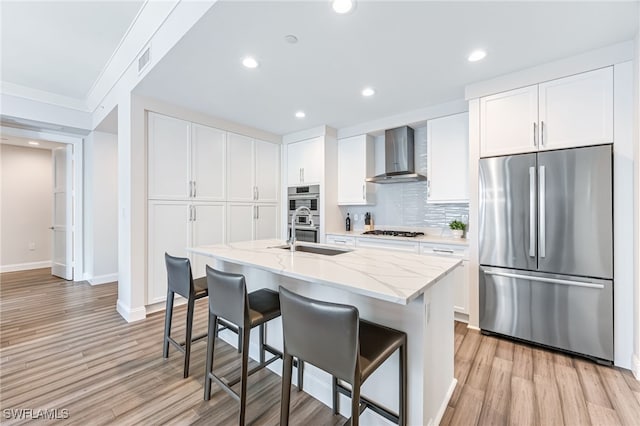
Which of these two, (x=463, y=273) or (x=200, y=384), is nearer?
(x=200, y=384)

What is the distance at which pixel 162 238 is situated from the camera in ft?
10.8

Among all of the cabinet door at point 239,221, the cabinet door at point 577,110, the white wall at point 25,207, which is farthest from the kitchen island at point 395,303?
the white wall at point 25,207

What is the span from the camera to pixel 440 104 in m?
3.32

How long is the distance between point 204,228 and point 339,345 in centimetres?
312

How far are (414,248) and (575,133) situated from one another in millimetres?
1789

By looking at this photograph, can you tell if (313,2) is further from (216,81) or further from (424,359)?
(424,359)

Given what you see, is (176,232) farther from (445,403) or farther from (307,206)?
(445,403)

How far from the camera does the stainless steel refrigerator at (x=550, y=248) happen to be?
2.15m

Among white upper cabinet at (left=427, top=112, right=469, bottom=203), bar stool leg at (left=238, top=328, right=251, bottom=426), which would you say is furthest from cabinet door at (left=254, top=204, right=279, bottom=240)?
bar stool leg at (left=238, top=328, right=251, bottom=426)

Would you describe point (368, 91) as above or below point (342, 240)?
above

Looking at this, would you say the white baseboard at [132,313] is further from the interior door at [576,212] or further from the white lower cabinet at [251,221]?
the interior door at [576,212]

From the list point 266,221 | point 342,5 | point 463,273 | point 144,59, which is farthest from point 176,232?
point 463,273

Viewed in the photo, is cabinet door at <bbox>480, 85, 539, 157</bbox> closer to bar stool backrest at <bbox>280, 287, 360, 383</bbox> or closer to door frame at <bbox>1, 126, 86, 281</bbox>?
bar stool backrest at <bbox>280, 287, 360, 383</bbox>

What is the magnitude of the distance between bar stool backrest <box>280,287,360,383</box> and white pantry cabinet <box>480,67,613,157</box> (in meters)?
2.48
